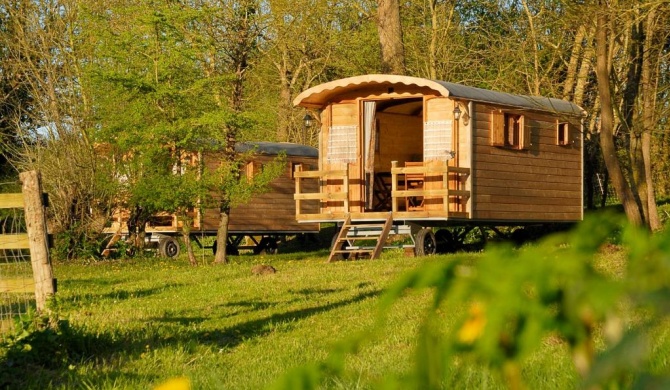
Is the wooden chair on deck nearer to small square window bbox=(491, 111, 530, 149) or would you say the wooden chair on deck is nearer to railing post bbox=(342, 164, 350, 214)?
railing post bbox=(342, 164, 350, 214)

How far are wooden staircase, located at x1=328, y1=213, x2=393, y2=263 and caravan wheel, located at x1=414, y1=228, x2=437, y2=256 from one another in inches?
23.7

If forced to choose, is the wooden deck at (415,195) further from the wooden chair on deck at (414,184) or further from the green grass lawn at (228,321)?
the green grass lawn at (228,321)

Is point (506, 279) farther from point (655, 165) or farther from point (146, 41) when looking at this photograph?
point (655, 165)

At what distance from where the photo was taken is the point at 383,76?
67.9ft

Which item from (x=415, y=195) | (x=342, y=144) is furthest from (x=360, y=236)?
(x=342, y=144)

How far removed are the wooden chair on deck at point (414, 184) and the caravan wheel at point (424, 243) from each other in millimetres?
643

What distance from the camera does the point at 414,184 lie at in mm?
21844

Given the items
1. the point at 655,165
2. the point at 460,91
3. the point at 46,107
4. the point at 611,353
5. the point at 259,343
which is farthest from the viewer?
the point at 655,165

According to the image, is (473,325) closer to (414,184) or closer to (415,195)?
(415,195)

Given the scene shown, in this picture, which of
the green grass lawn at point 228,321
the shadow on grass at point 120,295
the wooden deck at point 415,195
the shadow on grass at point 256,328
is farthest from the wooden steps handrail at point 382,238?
the shadow on grass at point 256,328

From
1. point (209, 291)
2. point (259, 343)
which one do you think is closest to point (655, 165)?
point (209, 291)

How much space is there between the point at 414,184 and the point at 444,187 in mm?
1982

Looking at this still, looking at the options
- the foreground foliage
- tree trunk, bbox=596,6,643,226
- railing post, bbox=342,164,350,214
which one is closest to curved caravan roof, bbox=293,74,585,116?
railing post, bbox=342,164,350,214

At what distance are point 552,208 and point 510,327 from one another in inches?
909
